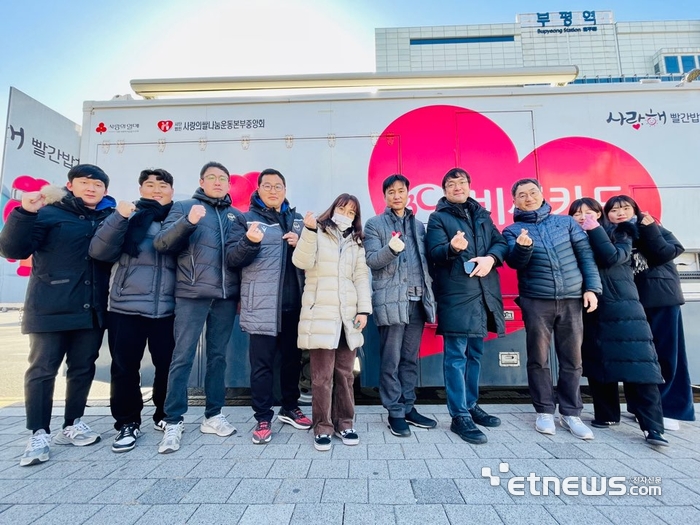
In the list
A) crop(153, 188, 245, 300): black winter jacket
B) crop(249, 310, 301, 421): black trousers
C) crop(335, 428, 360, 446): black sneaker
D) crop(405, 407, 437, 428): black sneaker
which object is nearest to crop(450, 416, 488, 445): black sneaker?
crop(405, 407, 437, 428): black sneaker

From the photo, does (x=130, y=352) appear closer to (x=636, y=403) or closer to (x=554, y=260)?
(x=554, y=260)

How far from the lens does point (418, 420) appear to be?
3.18 metres

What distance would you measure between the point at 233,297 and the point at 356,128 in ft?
7.39

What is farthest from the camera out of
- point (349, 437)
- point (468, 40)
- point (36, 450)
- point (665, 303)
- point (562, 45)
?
point (468, 40)

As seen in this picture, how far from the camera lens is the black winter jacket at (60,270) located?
105 inches

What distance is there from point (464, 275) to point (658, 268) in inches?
67.2

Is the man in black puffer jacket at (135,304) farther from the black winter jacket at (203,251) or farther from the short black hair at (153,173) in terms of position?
the black winter jacket at (203,251)

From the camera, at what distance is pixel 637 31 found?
93.4 ft

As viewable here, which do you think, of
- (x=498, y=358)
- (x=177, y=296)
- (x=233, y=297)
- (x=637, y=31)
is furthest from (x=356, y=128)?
(x=637, y=31)

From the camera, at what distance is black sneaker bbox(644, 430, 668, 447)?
8.93 feet

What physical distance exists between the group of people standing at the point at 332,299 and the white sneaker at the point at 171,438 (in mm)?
12

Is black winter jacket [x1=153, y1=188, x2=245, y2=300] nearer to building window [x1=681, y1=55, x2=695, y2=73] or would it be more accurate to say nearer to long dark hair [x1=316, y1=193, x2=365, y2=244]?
long dark hair [x1=316, y1=193, x2=365, y2=244]

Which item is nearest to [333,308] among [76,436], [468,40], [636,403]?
[76,436]

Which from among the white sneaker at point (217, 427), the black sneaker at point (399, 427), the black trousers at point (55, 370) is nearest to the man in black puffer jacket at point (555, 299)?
the black sneaker at point (399, 427)
